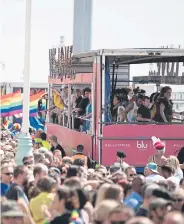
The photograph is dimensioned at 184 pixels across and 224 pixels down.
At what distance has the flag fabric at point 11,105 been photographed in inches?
1527

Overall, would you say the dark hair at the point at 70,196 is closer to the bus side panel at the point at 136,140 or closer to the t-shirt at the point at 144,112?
the bus side panel at the point at 136,140

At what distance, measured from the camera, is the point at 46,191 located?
37.7 feet

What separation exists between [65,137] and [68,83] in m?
1.45

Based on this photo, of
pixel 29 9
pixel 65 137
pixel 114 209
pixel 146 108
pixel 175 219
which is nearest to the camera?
pixel 175 219

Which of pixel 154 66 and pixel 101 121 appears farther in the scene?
pixel 154 66

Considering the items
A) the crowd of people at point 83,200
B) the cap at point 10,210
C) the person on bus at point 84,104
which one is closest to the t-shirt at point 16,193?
the crowd of people at point 83,200

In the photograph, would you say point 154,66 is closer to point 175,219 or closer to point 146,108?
point 146,108

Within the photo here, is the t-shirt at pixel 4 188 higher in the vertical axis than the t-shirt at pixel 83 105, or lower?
lower

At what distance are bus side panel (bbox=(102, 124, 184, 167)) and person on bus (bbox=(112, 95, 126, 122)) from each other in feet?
1.57

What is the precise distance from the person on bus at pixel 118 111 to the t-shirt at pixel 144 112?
Result: 0.36 metres

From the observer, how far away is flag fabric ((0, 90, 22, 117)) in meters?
38.8

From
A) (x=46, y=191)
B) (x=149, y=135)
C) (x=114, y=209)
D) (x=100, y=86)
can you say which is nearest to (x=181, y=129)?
(x=149, y=135)

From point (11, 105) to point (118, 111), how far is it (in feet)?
59.7

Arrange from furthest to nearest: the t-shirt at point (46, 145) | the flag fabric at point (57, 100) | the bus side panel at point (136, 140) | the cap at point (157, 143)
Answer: the flag fabric at point (57, 100)
the t-shirt at point (46, 145)
the bus side panel at point (136, 140)
the cap at point (157, 143)
